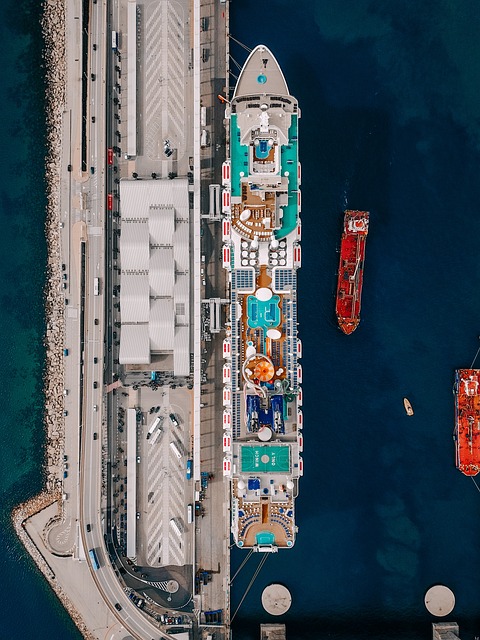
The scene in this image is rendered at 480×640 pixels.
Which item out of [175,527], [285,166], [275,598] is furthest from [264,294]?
[275,598]

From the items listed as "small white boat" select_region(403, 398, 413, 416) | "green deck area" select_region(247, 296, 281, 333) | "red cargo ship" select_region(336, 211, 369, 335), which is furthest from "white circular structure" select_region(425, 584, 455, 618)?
"green deck area" select_region(247, 296, 281, 333)

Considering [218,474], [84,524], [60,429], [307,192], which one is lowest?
[84,524]

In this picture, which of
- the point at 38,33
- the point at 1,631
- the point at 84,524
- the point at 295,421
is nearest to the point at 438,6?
the point at 38,33

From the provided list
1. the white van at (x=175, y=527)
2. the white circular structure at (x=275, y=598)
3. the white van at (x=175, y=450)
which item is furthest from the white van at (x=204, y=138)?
the white circular structure at (x=275, y=598)

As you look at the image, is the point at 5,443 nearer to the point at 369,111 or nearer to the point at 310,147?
the point at 310,147

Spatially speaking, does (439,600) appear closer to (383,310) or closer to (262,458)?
(262,458)

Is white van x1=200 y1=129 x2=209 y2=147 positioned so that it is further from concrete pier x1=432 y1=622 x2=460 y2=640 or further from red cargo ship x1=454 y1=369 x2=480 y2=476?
concrete pier x1=432 y1=622 x2=460 y2=640
